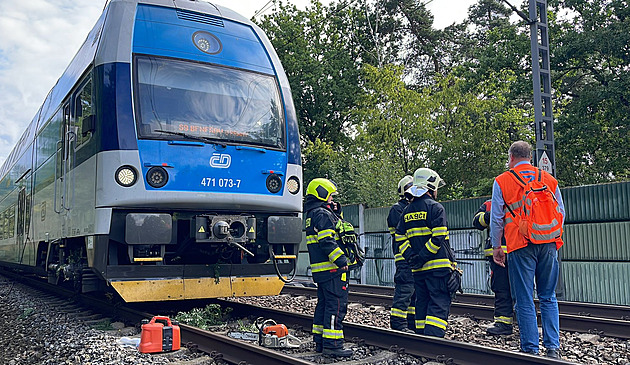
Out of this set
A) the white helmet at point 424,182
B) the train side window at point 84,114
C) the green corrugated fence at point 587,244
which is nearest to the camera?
the white helmet at point 424,182

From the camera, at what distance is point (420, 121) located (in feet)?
79.3

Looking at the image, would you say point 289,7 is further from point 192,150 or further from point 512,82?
point 192,150

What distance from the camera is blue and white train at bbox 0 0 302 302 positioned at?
21.1 ft

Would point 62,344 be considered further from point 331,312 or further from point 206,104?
point 206,104

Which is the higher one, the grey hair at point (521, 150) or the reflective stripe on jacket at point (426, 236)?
the grey hair at point (521, 150)

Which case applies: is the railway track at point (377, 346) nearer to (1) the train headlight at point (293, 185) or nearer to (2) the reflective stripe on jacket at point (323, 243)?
(2) the reflective stripe on jacket at point (323, 243)

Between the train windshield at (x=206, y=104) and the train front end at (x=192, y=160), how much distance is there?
0.01 m

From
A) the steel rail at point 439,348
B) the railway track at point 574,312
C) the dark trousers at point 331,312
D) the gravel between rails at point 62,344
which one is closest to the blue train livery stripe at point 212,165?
the gravel between rails at point 62,344

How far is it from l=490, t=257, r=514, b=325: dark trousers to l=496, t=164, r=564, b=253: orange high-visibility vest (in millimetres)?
1486

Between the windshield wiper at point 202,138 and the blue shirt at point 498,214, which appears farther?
the windshield wiper at point 202,138

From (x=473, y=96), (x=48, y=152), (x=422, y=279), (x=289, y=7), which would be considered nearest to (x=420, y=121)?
(x=473, y=96)

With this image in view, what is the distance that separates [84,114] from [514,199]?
5213 mm

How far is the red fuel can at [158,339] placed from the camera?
559 centimetres

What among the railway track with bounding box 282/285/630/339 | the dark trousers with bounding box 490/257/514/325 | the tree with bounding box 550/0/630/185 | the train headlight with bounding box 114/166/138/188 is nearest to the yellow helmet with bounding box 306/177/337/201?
the train headlight with bounding box 114/166/138/188
